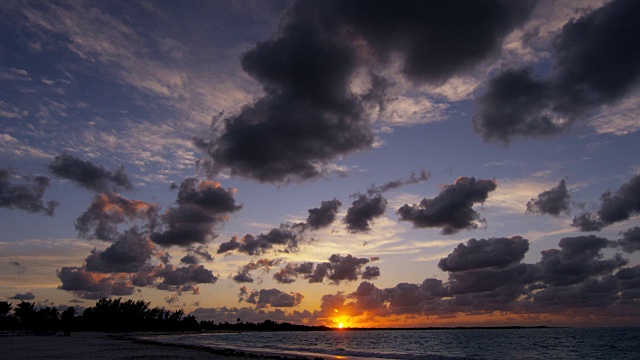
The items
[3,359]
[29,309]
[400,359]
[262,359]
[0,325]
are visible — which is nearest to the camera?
[3,359]

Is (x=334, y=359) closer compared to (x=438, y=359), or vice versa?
(x=334, y=359)

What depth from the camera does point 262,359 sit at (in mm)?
51656

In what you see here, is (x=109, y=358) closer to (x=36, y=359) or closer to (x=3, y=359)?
(x=36, y=359)

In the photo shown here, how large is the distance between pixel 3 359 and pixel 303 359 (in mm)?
33069

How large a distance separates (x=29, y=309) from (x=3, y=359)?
178 metres

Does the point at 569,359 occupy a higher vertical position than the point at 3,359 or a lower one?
lower

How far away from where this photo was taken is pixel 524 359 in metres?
73.4

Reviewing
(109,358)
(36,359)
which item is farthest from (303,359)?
(36,359)

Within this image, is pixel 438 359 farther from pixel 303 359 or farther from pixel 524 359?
pixel 303 359

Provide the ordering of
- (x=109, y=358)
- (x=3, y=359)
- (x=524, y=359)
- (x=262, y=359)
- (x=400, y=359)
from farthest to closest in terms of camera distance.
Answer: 1. (x=524, y=359)
2. (x=400, y=359)
3. (x=262, y=359)
4. (x=109, y=358)
5. (x=3, y=359)

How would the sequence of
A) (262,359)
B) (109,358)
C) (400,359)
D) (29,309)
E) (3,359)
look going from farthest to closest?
1. (29,309)
2. (400,359)
3. (262,359)
4. (109,358)
5. (3,359)

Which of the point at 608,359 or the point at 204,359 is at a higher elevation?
the point at 204,359

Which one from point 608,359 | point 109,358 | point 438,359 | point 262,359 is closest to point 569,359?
point 608,359

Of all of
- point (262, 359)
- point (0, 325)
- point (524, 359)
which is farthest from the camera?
point (0, 325)
